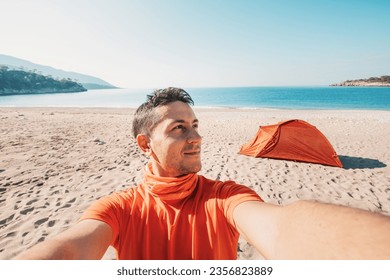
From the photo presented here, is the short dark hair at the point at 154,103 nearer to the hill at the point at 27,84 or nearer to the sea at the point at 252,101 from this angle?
the sea at the point at 252,101

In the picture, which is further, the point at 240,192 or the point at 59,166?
the point at 59,166

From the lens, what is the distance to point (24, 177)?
6.33 meters

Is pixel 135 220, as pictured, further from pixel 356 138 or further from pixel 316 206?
pixel 356 138

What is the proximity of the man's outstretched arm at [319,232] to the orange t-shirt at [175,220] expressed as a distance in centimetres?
37

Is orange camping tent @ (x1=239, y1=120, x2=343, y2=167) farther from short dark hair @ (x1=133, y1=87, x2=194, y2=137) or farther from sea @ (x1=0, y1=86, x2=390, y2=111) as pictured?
sea @ (x1=0, y1=86, x2=390, y2=111)

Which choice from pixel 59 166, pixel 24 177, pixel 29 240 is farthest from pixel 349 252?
pixel 59 166

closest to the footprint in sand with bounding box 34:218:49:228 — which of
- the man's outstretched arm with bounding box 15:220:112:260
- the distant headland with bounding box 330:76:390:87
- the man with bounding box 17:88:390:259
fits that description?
the man with bounding box 17:88:390:259

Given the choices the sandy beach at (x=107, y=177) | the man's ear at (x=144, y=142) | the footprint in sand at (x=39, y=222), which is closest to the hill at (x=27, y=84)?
the sandy beach at (x=107, y=177)

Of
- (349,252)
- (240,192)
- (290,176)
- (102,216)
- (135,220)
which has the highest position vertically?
(349,252)

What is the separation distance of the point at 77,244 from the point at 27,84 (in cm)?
13358

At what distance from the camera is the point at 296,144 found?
813 cm

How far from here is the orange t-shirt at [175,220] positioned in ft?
5.28

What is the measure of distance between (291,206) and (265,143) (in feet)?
25.0

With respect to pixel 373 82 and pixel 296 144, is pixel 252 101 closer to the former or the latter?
pixel 296 144
